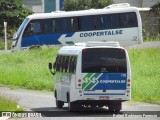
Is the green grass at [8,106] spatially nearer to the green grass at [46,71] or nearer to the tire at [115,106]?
the tire at [115,106]

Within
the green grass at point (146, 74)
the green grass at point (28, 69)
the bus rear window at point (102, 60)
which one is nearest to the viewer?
the bus rear window at point (102, 60)

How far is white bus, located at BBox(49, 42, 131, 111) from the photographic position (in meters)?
21.2

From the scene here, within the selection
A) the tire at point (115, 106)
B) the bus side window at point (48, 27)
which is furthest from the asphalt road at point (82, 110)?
the bus side window at point (48, 27)

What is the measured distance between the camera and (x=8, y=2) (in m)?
78.8

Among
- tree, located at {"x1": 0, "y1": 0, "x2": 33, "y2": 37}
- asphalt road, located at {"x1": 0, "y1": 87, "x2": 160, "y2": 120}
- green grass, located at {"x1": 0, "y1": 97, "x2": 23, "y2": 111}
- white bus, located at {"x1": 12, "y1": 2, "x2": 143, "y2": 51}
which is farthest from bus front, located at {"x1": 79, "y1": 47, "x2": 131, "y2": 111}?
tree, located at {"x1": 0, "y1": 0, "x2": 33, "y2": 37}

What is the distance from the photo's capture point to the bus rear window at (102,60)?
21312 mm

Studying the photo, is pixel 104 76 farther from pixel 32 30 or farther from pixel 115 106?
pixel 32 30

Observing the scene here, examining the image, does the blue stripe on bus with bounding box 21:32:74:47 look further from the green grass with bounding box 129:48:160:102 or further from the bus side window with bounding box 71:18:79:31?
the green grass with bounding box 129:48:160:102

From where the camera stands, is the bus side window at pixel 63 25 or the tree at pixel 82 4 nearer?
Result: the bus side window at pixel 63 25

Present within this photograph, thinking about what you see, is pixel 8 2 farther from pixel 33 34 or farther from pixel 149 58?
pixel 149 58

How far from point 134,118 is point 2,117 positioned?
3826 mm

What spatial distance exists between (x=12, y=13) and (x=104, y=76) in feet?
186

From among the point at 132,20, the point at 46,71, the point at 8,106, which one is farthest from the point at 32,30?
the point at 8,106

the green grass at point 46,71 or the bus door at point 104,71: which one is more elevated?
the bus door at point 104,71
